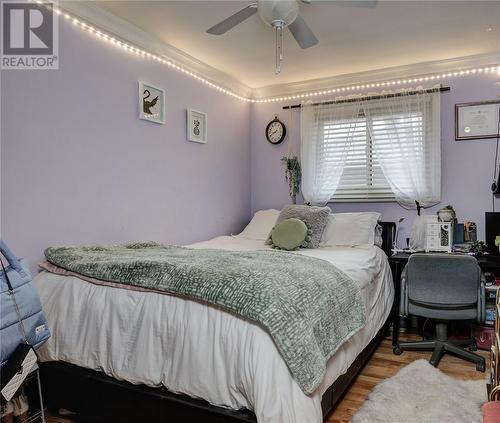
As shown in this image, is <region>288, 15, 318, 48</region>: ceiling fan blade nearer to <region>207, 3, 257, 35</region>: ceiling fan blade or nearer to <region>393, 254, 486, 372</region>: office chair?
<region>207, 3, 257, 35</region>: ceiling fan blade

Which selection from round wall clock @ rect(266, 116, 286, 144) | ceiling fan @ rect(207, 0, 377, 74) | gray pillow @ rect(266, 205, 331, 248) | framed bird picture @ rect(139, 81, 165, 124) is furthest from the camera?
round wall clock @ rect(266, 116, 286, 144)

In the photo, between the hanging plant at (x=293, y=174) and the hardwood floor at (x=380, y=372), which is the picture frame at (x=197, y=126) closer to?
the hanging plant at (x=293, y=174)

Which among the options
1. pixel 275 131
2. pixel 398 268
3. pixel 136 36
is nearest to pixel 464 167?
pixel 398 268

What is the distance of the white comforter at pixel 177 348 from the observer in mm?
1415

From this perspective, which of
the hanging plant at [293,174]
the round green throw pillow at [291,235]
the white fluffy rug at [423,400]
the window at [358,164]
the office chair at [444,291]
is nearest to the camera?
the white fluffy rug at [423,400]

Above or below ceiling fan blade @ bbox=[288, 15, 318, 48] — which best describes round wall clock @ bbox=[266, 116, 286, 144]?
below

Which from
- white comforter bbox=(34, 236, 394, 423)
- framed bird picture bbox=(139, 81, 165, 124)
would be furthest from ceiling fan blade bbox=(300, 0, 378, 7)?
white comforter bbox=(34, 236, 394, 423)

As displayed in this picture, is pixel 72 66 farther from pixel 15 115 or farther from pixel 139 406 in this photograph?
pixel 139 406

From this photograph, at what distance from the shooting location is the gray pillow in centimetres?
339

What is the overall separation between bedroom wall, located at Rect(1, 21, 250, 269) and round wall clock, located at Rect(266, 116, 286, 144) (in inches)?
27.0

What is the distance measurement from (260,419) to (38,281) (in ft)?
4.91

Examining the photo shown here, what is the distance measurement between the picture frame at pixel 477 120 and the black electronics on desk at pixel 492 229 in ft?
2.39

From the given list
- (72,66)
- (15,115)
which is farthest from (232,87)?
(15,115)

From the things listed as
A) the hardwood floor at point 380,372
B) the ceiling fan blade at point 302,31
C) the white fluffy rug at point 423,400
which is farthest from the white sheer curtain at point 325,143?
the white fluffy rug at point 423,400
